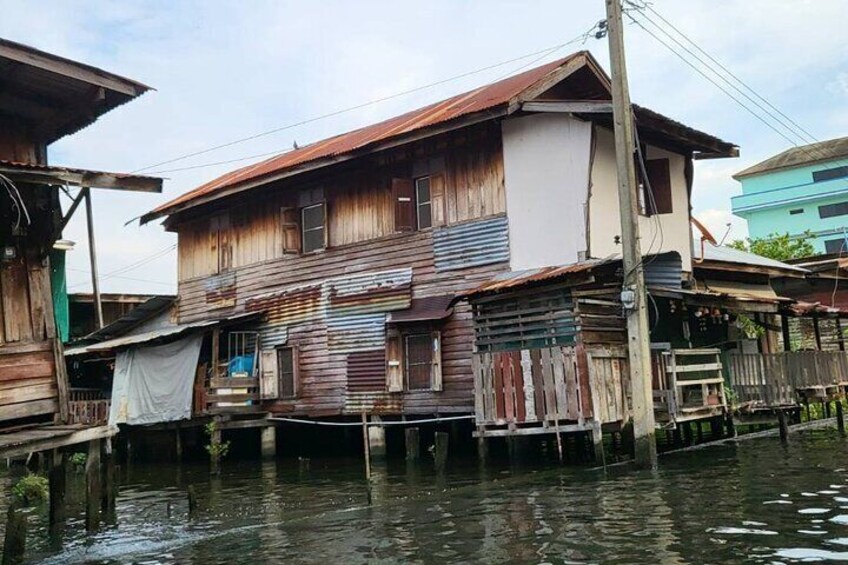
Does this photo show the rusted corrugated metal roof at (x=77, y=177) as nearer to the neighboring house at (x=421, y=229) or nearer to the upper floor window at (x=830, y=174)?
the neighboring house at (x=421, y=229)

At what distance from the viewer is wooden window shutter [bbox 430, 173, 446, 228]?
1833cm

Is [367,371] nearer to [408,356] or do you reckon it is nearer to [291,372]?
[408,356]

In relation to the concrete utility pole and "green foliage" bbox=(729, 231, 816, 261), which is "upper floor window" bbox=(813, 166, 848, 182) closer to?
"green foliage" bbox=(729, 231, 816, 261)

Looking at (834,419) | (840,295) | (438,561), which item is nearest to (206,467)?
(438,561)

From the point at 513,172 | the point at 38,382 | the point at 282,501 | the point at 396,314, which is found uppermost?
the point at 513,172

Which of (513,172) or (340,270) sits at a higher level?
(513,172)

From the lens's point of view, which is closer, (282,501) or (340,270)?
(282,501)

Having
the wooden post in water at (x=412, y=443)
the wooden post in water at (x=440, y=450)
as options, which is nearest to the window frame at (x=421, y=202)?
the wooden post in water at (x=412, y=443)

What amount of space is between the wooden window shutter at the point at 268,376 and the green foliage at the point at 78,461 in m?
4.78

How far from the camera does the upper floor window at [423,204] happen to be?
18672 millimetres

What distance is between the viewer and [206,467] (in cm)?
2047

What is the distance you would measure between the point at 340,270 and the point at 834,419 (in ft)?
47.9

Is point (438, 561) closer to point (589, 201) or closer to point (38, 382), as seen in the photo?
point (38, 382)

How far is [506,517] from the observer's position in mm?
10531
